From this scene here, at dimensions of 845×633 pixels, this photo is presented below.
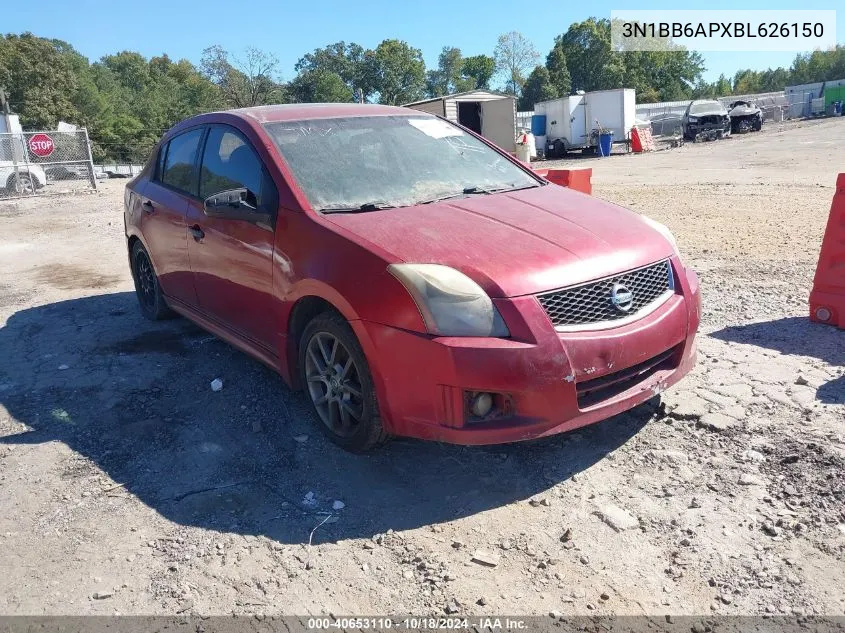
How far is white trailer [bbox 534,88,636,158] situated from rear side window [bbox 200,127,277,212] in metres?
30.0

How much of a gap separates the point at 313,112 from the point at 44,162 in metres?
20.0

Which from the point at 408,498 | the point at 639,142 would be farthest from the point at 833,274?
the point at 639,142

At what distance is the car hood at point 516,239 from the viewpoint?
315cm

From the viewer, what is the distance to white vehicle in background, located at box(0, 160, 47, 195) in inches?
802

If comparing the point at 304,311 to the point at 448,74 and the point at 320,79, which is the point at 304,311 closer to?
the point at 320,79

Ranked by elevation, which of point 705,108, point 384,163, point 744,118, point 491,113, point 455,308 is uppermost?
point 705,108

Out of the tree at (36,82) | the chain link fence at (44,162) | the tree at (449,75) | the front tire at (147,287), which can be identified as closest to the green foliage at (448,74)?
the tree at (449,75)

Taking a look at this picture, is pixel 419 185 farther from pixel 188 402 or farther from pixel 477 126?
pixel 477 126

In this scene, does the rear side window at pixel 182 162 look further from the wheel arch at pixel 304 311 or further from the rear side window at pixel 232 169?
the wheel arch at pixel 304 311

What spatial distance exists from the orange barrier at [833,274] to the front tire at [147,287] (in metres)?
5.09

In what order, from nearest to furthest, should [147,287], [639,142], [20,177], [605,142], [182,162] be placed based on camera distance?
[182,162] → [147,287] → [20,177] → [605,142] → [639,142]

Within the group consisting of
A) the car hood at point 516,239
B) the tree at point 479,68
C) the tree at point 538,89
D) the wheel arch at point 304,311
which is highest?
the tree at point 479,68

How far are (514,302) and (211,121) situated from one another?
116 inches

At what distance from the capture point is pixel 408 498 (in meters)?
3.26
